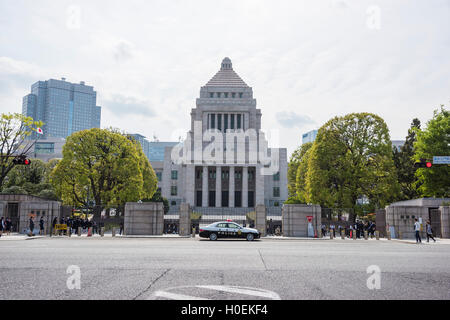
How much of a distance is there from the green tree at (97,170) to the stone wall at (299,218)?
59.4 ft

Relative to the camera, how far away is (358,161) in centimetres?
3878

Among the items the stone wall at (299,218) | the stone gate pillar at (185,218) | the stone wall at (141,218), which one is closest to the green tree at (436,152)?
the stone wall at (299,218)

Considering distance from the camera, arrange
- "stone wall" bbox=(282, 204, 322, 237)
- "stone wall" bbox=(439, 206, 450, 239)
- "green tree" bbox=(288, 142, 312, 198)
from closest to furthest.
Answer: "stone wall" bbox=(439, 206, 450, 239)
"stone wall" bbox=(282, 204, 322, 237)
"green tree" bbox=(288, 142, 312, 198)

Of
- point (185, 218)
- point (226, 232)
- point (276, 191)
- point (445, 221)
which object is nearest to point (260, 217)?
point (185, 218)

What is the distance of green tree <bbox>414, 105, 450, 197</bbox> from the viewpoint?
38625mm

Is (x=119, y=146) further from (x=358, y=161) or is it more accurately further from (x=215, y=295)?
(x=215, y=295)

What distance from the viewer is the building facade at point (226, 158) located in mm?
69312

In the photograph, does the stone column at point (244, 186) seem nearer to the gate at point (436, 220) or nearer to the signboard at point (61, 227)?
the gate at point (436, 220)

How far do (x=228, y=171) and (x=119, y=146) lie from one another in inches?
1203

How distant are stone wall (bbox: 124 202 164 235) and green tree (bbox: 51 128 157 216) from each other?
9328mm

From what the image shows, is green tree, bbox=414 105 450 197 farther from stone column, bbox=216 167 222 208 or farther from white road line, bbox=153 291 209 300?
white road line, bbox=153 291 209 300

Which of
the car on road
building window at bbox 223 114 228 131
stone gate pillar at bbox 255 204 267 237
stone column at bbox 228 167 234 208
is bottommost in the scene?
the car on road

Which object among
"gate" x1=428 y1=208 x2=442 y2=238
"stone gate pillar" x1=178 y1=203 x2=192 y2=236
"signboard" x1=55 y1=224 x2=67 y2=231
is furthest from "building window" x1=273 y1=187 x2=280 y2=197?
"signboard" x1=55 y1=224 x2=67 y2=231
